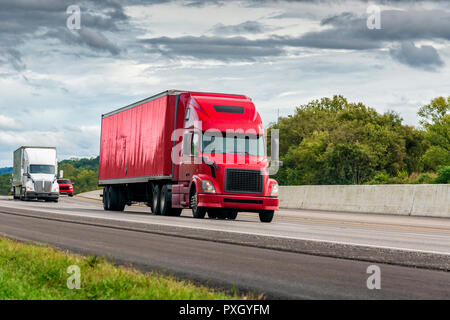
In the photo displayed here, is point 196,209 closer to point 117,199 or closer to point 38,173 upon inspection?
point 117,199

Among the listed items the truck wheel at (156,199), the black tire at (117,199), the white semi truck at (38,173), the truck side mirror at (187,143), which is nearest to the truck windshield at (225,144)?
the truck side mirror at (187,143)

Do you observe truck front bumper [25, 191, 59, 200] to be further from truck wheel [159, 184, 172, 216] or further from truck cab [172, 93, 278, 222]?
truck cab [172, 93, 278, 222]

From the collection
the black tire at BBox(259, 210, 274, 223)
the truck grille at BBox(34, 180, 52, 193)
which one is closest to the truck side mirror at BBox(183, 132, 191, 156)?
the black tire at BBox(259, 210, 274, 223)

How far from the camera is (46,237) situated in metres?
15.9

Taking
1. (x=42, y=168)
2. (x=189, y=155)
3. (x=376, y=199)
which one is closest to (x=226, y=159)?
→ (x=189, y=155)

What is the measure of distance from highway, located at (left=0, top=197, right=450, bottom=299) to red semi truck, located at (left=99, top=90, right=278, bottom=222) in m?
4.70

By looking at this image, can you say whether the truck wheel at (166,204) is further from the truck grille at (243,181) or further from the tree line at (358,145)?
the tree line at (358,145)

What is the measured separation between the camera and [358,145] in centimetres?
7712

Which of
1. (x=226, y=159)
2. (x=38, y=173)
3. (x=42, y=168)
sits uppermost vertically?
(x=226, y=159)

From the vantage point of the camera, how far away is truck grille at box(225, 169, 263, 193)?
79.5 ft

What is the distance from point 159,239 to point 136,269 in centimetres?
550

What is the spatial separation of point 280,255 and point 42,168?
41.1 metres

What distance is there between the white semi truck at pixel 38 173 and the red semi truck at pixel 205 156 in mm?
A: 22011
